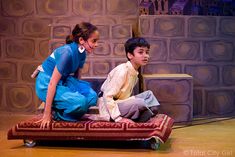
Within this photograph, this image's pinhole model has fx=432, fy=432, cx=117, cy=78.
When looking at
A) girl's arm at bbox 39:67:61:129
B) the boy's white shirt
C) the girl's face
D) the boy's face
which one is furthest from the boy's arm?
girl's arm at bbox 39:67:61:129

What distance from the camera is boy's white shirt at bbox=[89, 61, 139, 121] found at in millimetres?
3467

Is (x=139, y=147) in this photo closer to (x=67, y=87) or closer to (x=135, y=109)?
(x=135, y=109)

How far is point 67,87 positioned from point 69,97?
122 mm

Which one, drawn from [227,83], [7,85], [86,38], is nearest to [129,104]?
[86,38]

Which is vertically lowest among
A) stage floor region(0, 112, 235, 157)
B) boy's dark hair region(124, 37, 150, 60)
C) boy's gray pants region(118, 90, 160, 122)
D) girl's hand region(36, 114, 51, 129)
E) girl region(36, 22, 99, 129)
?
stage floor region(0, 112, 235, 157)

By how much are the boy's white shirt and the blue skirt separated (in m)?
0.13

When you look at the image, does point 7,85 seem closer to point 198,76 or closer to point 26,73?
point 26,73

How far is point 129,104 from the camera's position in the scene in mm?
3477

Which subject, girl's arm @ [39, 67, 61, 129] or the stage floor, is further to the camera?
girl's arm @ [39, 67, 61, 129]

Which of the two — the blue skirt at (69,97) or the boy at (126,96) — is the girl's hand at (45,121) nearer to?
the blue skirt at (69,97)

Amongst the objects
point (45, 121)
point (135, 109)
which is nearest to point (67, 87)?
point (45, 121)

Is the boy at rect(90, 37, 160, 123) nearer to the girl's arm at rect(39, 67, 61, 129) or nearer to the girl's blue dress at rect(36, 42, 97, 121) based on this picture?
the girl's blue dress at rect(36, 42, 97, 121)

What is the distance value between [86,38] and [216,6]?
1952 millimetres

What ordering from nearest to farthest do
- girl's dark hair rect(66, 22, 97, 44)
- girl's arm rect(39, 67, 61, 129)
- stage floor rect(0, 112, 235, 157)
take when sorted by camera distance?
stage floor rect(0, 112, 235, 157), girl's arm rect(39, 67, 61, 129), girl's dark hair rect(66, 22, 97, 44)
